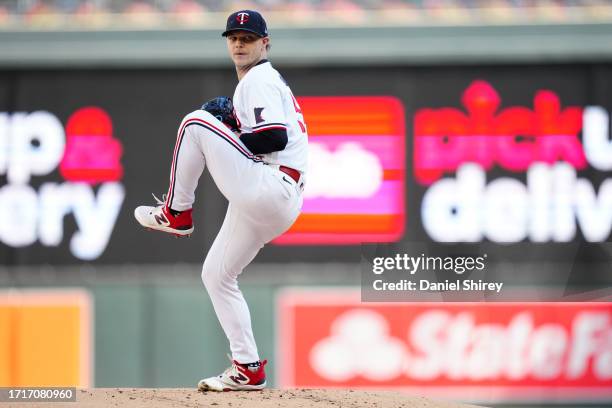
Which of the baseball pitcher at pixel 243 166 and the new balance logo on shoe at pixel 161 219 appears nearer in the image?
the baseball pitcher at pixel 243 166

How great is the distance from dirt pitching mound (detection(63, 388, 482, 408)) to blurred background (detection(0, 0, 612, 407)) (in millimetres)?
3354

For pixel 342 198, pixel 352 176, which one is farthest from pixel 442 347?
pixel 352 176

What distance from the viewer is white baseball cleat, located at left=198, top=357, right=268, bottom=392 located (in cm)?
564

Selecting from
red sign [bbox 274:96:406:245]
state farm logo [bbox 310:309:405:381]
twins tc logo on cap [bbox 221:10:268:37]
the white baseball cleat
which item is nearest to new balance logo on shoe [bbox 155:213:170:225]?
the white baseball cleat

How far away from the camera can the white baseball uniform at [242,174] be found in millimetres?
5242

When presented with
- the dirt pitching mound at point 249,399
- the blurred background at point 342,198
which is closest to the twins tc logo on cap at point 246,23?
the dirt pitching mound at point 249,399

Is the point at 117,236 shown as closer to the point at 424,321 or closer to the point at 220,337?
the point at 220,337

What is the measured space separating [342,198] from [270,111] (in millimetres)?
4431

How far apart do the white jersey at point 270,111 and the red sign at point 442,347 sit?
399 centimetres

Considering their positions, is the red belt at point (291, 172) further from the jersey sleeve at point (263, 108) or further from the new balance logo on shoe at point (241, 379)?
the new balance logo on shoe at point (241, 379)

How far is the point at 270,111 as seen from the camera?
17.1 ft

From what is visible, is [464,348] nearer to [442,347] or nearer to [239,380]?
[442,347]

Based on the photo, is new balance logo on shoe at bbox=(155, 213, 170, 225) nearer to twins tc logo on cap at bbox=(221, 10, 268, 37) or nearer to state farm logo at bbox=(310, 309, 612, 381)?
twins tc logo on cap at bbox=(221, 10, 268, 37)

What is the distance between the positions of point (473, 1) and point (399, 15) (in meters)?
0.62
